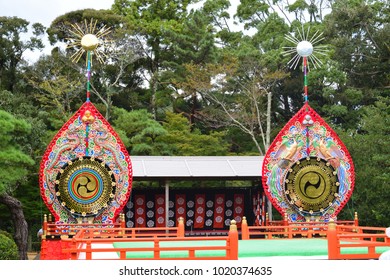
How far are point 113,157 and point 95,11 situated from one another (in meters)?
A: 14.2

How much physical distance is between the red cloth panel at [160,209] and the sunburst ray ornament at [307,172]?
4.64m

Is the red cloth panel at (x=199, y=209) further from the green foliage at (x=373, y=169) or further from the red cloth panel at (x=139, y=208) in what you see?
the green foliage at (x=373, y=169)

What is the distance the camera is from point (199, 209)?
19297 mm

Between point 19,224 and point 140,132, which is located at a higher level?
point 140,132

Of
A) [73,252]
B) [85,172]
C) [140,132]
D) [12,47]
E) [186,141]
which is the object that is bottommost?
[73,252]

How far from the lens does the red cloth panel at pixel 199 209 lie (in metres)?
19.2

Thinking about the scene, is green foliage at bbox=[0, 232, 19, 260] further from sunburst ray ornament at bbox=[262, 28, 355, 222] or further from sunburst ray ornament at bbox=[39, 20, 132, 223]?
sunburst ray ornament at bbox=[262, 28, 355, 222]

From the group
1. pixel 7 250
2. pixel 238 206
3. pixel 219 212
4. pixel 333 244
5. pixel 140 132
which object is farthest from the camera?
pixel 140 132

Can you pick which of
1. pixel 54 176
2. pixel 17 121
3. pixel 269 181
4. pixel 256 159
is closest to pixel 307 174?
pixel 269 181

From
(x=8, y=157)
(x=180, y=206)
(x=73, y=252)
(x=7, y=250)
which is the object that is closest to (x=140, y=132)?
(x=180, y=206)

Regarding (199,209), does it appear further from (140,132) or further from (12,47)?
(12,47)

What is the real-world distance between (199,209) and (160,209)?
1.20 m

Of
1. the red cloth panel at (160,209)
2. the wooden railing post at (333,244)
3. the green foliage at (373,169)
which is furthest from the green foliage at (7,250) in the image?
the green foliage at (373,169)

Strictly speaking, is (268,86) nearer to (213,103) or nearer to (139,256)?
(213,103)
